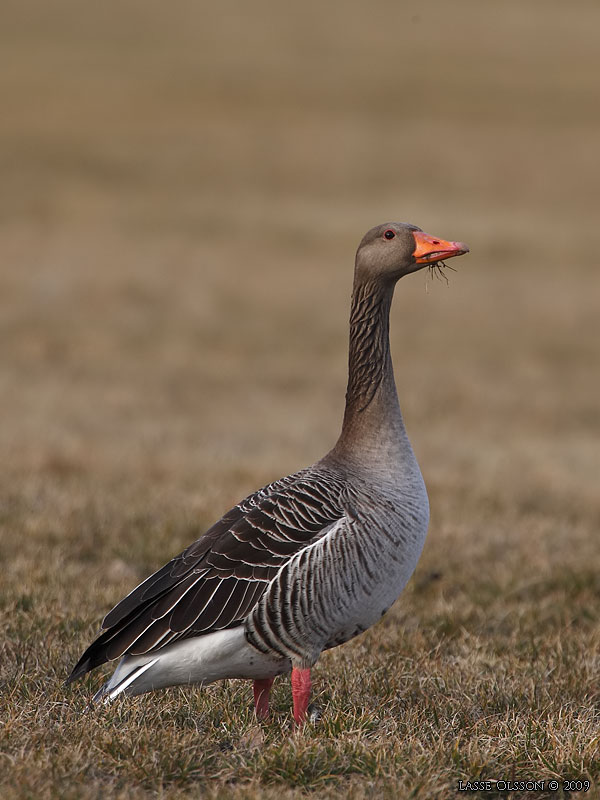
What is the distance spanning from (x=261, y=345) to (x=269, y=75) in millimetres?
28063

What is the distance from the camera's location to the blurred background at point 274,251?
1170 cm

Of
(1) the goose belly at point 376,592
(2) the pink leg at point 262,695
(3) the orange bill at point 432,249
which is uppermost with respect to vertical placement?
(3) the orange bill at point 432,249

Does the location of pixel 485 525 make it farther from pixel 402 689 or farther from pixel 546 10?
pixel 546 10

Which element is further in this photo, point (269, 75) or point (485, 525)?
point (269, 75)

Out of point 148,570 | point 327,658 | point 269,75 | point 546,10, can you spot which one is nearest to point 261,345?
point 148,570

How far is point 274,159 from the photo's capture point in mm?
38188

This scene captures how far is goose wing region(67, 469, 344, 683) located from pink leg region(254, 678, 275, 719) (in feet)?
1.80

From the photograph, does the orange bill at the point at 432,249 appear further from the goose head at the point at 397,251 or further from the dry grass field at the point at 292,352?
the dry grass field at the point at 292,352

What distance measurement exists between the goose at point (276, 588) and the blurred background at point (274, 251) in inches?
78.9

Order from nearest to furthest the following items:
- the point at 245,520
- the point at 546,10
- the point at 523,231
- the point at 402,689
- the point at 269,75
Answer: the point at 245,520, the point at 402,689, the point at 523,231, the point at 269,75, the point at 546,10
